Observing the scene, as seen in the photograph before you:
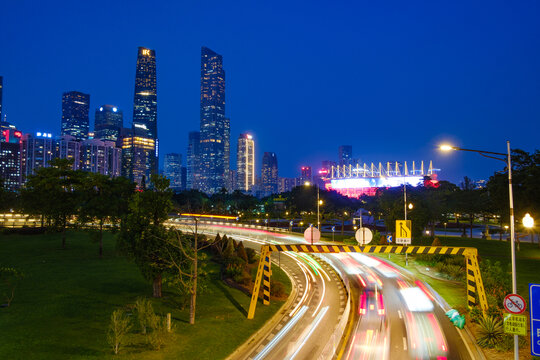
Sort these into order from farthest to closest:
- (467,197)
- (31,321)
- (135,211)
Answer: (467,197), (135,211), (31,321)

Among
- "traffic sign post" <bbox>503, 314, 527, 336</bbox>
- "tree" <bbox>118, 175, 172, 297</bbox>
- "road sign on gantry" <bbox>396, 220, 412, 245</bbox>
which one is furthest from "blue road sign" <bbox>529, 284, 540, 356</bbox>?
"tree" <bbox>118, 175, 172, 297</bbox>

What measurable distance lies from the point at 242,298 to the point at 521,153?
37.8 metres

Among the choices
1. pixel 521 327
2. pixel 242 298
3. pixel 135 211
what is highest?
pixel 135 211

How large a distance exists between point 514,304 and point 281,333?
35.5 ft

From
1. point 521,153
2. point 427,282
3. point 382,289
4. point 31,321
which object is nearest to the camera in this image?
point 31,321

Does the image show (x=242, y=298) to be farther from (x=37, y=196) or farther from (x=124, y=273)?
(x=37, y=196)

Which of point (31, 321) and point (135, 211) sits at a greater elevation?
point (135, 211)

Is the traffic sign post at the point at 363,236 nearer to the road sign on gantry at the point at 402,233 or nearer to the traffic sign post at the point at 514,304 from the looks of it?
the road sign on gantry at the point at 402,233

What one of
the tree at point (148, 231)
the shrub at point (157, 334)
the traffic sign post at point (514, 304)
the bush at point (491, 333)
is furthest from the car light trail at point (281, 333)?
the traffic sign post at point (514, 304)

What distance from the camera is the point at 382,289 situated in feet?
90.4

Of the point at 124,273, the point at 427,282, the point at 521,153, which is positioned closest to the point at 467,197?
the point at 521,153

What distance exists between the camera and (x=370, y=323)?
20078 millimetres

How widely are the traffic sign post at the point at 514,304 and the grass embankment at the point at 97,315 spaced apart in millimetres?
10811

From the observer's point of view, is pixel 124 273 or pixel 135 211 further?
pixel 124 273
